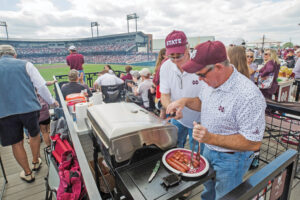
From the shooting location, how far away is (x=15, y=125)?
8.38 feet

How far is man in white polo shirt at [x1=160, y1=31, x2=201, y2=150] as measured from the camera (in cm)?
184

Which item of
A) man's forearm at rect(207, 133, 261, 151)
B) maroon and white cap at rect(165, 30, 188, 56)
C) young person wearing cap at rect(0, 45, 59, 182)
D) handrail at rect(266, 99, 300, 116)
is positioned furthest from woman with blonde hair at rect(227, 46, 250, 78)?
young person wearing cap at rect(0, 45, 59, 182)

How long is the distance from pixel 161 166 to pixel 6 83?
95.0 inches

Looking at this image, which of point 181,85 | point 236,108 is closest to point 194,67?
point 236,108

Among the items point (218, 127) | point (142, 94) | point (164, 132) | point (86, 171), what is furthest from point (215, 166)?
point (142, 94)

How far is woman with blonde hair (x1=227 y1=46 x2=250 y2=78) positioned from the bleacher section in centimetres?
4207

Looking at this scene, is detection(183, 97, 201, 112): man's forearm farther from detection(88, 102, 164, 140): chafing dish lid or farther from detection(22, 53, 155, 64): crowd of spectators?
detection(22, 53, 155, 64): crowd of spectators

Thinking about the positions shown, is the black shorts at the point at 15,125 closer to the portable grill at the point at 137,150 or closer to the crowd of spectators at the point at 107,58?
the portable grill at the point at 137,150

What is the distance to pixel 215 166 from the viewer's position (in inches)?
56.7

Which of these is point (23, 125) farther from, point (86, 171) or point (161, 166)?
point (161, 166)

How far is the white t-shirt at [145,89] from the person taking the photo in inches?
182

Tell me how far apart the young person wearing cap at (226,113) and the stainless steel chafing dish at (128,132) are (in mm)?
314

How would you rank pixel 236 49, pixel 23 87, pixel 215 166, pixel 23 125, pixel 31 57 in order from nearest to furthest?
1. pixel 215 166
2. pixel 236 49
3. pixel 23 87
4. pixel 23 125
5. pixel 31 57

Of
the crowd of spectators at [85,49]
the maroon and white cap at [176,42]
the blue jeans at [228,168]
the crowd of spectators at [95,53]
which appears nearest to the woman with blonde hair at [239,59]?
the maroon and white cap at [176,42]
